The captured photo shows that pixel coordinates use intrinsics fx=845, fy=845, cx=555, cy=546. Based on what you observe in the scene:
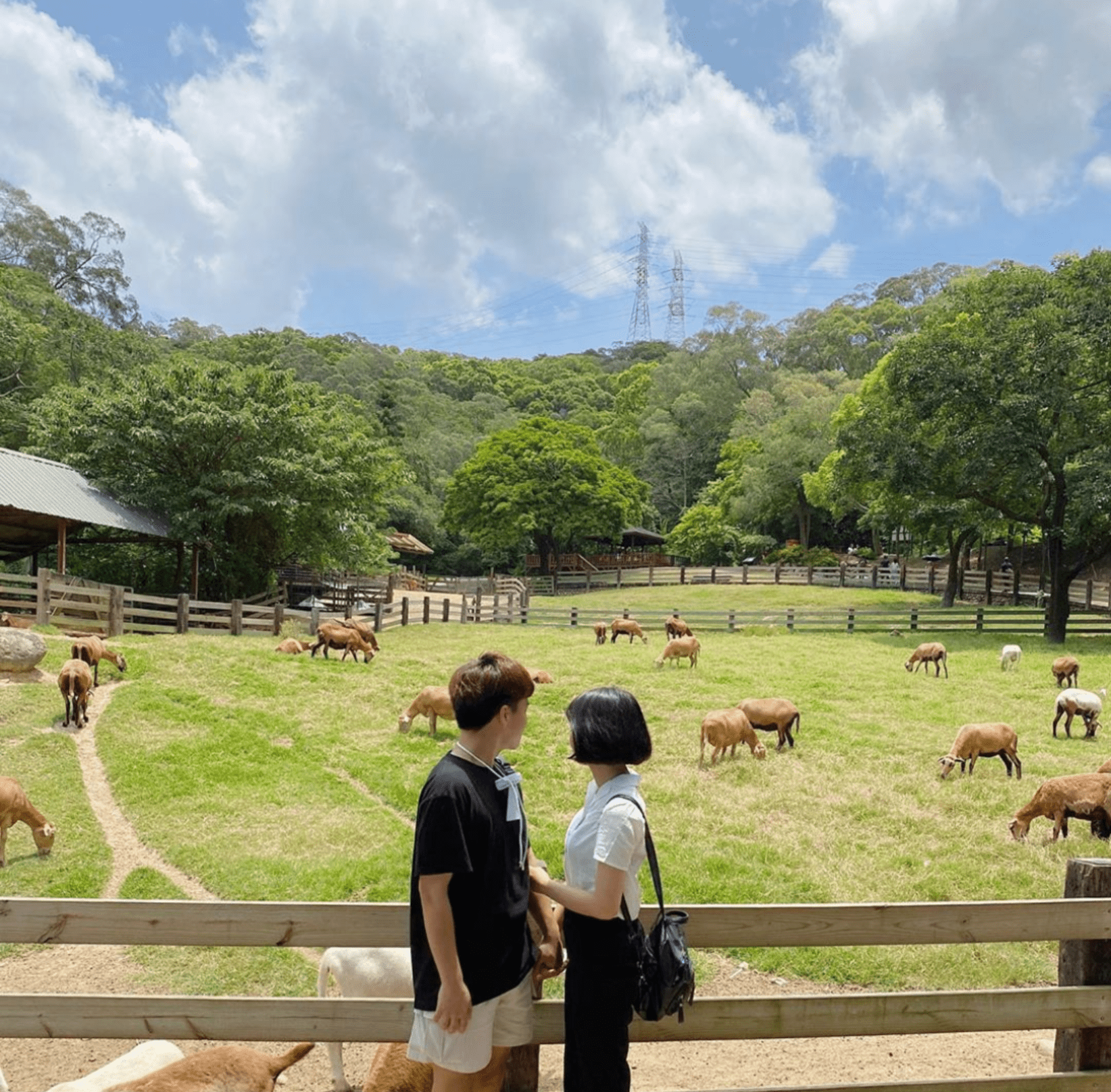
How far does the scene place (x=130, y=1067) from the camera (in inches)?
149

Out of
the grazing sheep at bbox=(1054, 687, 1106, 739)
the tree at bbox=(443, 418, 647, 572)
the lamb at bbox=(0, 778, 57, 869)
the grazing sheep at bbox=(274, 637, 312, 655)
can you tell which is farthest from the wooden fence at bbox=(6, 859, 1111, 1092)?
the tree at bbox=(443, 418, 647, 572)

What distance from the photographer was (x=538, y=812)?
944 cm

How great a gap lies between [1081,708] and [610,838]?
12655 mm

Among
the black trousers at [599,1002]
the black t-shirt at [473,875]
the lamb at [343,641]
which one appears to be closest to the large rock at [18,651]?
the lamb at [343,641]

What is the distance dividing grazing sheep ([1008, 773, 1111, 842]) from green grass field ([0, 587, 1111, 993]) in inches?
8.6

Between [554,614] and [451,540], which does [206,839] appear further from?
[451,540]

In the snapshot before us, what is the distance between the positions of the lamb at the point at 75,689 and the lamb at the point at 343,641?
6.21 metres

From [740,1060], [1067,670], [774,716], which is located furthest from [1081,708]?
[740,1060]

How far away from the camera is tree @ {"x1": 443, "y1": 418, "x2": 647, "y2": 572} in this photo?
46.4 m

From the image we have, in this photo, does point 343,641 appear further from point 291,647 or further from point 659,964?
point 659,964

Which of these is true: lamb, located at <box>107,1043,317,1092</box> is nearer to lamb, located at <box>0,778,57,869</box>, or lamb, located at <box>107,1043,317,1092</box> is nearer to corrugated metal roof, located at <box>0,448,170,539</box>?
lamb, located at <box>0,778,57,869</box>

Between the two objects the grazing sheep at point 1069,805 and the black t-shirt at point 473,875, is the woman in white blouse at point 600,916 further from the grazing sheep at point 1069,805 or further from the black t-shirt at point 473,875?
the grazing sheep at point 1069,805

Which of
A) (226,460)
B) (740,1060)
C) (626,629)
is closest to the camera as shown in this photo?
(740,1060)

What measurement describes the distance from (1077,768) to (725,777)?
4601 millimetres
